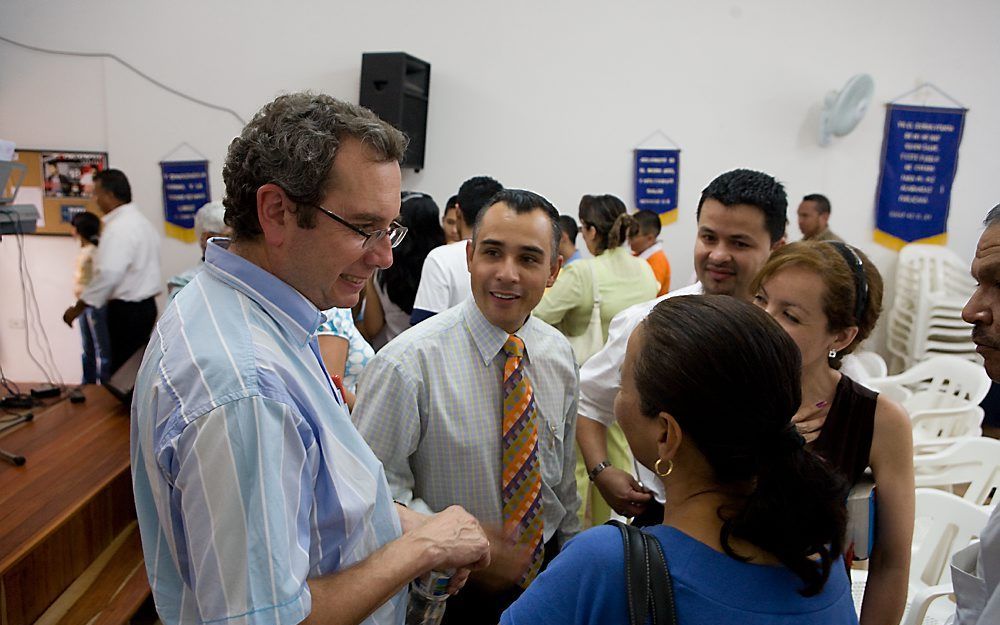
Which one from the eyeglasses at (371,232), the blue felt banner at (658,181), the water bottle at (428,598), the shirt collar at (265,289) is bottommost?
the water bottle at (428,598)

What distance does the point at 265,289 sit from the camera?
0.94m

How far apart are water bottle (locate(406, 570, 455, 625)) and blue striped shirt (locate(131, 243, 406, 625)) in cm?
21

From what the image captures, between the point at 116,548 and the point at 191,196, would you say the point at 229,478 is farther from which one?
the point at 191,196

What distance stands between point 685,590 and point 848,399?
2.52 ft

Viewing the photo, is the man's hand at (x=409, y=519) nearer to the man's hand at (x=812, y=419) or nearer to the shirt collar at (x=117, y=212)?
the man's hand at (x=812, y=419)

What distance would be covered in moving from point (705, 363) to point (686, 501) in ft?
0.62

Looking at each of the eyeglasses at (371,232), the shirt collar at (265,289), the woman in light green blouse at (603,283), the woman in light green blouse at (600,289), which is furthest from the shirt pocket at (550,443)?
the woman in light green blouse at (603,283)

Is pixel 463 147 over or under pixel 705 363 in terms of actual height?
over

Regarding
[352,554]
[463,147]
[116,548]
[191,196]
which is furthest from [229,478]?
[191,196]

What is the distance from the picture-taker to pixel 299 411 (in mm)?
873

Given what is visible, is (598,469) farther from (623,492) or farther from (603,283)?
(603,283)

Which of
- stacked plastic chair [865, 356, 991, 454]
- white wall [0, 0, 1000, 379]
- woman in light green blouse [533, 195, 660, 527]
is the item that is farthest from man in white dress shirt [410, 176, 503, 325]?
white wall [0, 0, 1000, 379]

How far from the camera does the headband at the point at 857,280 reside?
136cm

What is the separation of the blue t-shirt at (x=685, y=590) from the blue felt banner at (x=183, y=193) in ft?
18.9
